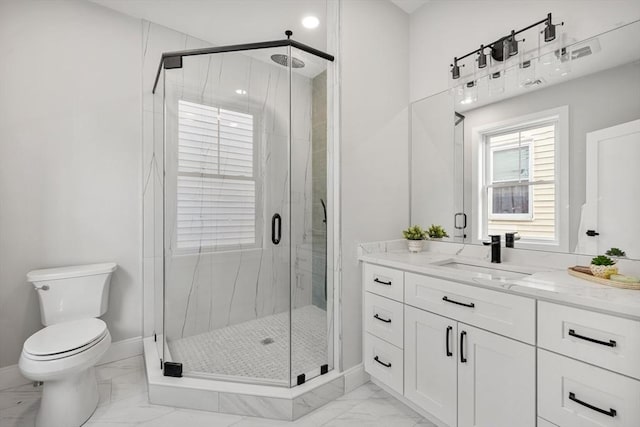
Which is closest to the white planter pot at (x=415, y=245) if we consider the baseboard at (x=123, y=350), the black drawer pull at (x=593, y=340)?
the black drawer pull at (x=593, y=340)

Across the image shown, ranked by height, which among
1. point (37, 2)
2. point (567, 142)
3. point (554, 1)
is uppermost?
point (37, 2)

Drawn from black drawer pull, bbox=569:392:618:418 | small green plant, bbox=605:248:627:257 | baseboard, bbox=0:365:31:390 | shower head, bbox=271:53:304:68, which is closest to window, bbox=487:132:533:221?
small green plant, bbox=605:248:627:257

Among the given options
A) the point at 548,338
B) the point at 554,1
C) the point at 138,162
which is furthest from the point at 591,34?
the point at 138,162

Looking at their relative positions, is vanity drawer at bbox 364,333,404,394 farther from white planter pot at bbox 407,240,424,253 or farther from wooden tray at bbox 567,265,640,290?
wooden tray at bbox 567,265,640,290

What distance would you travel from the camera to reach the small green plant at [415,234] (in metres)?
2.19

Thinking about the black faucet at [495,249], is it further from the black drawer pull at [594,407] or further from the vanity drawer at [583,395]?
the black drawer pull at [594,407]

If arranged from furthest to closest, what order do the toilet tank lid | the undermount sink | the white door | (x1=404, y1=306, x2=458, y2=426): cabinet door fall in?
the toilet tank lid → the undermount sink → (x1=404, y1=306, x2=458, y2=426): cabinet door → the white door

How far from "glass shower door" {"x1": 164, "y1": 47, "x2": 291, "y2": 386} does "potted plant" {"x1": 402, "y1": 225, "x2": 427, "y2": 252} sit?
0.92 metres

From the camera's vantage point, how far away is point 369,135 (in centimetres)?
210

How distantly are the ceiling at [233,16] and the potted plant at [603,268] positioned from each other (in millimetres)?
2093

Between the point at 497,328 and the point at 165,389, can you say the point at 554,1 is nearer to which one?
the point at 497,328

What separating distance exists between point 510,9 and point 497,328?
74.5 inches

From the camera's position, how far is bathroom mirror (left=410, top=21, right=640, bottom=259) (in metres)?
1.38

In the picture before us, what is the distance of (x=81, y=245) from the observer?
7.03 feet
